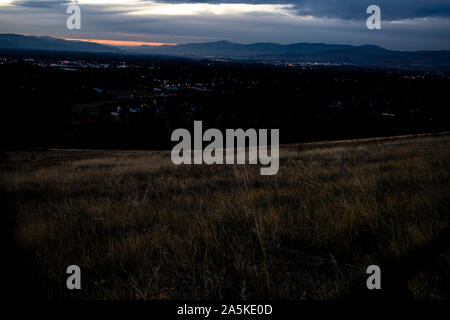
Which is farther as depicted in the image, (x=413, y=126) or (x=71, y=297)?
(x=413, y=126)

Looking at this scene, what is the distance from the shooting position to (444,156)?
21.3ft

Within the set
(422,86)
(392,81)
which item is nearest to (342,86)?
(392,81)

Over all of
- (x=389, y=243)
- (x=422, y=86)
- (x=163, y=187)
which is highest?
(x=422, y=86)

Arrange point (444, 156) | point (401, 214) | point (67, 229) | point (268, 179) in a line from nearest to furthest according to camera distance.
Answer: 1. point (401, 214)
2. point (67, 229)
3. point (268, 179)
4. point (444, 156)

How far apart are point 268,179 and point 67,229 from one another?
3.94 metres

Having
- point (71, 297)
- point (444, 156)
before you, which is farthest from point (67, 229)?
point (444, 156)

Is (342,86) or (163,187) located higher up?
(342,86)
